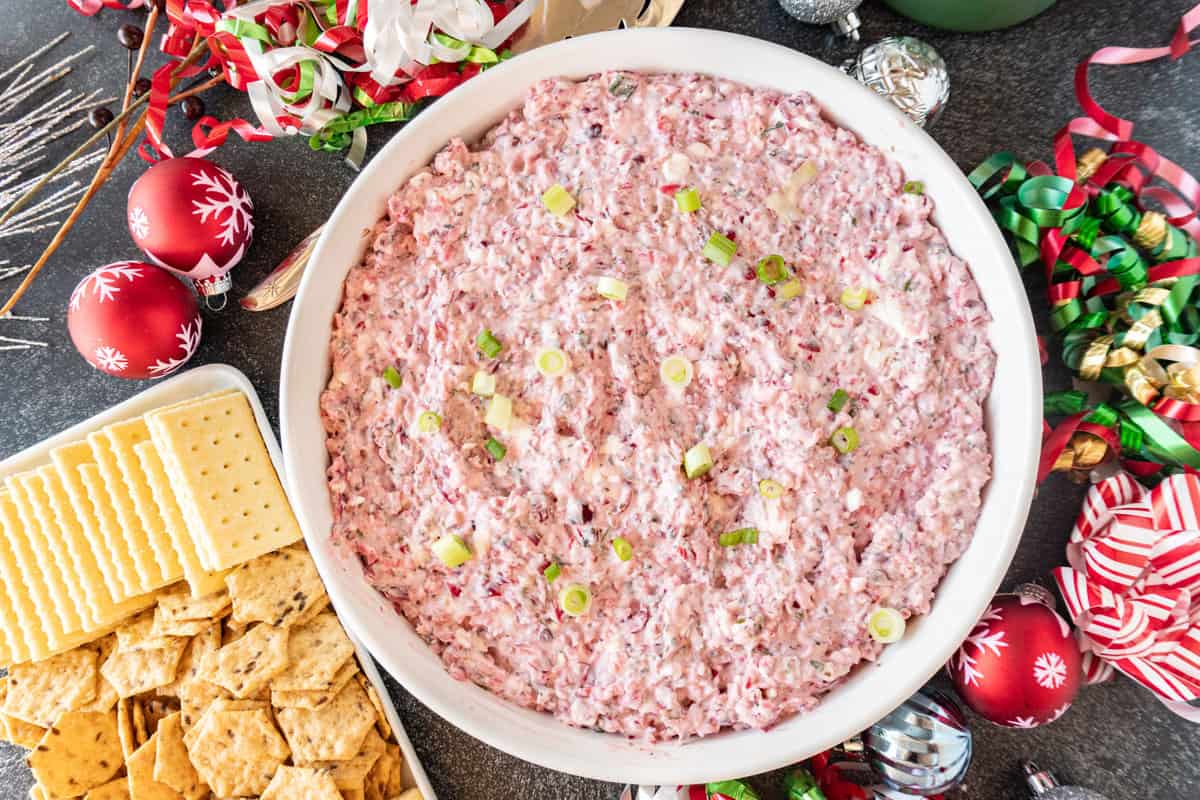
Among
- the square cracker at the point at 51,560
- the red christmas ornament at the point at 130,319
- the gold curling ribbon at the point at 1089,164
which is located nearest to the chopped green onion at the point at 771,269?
the gold curling ribbon at the point at 1089,164

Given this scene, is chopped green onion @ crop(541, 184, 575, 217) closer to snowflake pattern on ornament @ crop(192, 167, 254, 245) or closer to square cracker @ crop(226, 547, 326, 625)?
snowflake pattern on ornament @ crop(192, 167, 254, 245)

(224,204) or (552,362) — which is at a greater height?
(224,204)

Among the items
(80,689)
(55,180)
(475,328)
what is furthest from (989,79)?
(80,689)

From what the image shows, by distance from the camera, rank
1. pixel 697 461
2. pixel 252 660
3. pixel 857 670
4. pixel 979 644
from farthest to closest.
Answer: pixel 252 660 → pixel 979 644 → pixel 857 670 → pixel 697 461

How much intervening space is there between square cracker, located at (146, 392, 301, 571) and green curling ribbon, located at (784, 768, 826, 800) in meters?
1.29

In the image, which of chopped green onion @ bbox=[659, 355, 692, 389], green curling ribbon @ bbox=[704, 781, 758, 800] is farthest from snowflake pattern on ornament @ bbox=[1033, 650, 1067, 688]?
chopped green onion @ bbox=[659, 355, 692, 389]

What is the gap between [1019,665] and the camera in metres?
1.83

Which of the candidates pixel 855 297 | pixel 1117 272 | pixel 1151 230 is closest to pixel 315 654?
pixel 855 297

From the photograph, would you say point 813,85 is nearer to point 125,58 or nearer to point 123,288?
point 123,288

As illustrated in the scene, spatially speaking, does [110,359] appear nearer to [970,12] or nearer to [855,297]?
[855,297]

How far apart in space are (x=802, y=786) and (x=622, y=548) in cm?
79

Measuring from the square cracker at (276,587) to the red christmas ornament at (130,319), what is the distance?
0.52m

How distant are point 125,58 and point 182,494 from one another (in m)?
1.13

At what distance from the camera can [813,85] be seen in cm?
176
